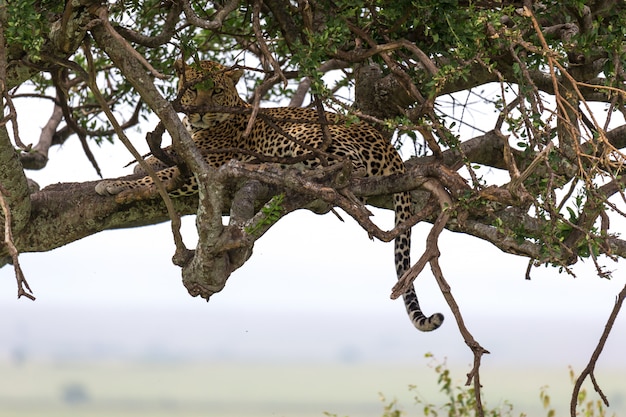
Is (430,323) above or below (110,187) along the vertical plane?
below

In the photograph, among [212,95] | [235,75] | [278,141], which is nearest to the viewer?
[278,141]

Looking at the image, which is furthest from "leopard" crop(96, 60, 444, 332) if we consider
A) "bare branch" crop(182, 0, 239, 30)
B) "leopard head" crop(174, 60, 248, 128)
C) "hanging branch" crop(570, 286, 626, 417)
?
"hanging branch" crop(570, 286, 626, 417)

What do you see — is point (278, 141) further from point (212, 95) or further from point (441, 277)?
point (441, 277)

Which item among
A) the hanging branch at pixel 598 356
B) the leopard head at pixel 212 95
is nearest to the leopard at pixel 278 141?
the leopard head at pixel 212 95

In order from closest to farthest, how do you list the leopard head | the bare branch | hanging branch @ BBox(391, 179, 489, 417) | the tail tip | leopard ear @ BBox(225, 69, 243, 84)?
1. hanging branch @ BBox(391, 179, 489, 417)
2. the bare branch
3. the tail tip
4. the leopard head
5. leopard ear @ BBox(225, 69, 243, 84)

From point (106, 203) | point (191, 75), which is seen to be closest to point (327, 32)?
point (106, 203)

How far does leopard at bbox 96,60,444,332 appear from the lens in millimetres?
5586

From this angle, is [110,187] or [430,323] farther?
[110,187]

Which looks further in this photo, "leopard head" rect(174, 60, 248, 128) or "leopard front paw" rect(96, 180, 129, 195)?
"leopard head" rect(174, 60, 248, 128)

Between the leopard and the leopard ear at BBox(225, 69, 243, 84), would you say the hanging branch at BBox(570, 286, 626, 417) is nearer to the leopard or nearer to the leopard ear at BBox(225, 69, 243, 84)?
the leopard

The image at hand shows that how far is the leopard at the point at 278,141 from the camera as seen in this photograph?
559 cm

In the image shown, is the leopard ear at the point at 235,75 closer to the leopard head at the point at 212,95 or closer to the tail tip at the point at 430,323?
the leopard head at the point at 212,95

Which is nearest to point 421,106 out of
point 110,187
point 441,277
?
point 441,277

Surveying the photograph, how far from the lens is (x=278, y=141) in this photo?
22.0ft
